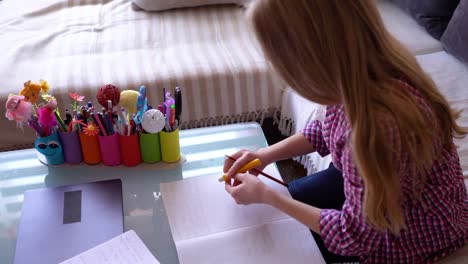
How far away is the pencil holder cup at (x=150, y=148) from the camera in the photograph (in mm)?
1077

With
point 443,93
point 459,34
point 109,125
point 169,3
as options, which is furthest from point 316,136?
point 169,3

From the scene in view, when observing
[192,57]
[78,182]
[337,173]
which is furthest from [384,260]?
[192,57]

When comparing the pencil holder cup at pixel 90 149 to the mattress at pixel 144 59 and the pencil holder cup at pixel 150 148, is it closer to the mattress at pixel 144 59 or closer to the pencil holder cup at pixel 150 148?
the pencil holder cup at pixel 150 148

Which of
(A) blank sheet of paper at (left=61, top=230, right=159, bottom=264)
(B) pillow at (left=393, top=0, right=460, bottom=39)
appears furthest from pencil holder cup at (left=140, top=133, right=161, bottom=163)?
(B) pillow at (left=393, top=0, right=460, bottom=39)

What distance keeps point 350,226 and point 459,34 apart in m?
1.00

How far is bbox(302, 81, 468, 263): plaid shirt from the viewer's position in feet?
2.61

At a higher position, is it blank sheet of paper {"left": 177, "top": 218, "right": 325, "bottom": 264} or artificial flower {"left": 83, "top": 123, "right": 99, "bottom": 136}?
artificial flower {"left": 83, "top": 123, "right": 99, "bottom": 136}

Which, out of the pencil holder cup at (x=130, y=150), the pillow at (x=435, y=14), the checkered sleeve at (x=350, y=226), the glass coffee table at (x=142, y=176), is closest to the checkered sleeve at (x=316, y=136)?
the glass coffee table at (x=142, y=176)

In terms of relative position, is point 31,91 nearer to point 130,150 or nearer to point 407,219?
point 130,150

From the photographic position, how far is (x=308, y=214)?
87 cm

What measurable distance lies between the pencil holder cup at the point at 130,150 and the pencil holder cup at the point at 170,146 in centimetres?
6

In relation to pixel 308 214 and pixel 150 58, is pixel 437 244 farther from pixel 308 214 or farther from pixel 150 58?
pixel 150 58

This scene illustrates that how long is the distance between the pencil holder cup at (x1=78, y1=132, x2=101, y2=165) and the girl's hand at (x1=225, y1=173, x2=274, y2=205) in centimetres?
34

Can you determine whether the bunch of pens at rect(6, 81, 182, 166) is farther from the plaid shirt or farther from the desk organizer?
the plaid shirt
